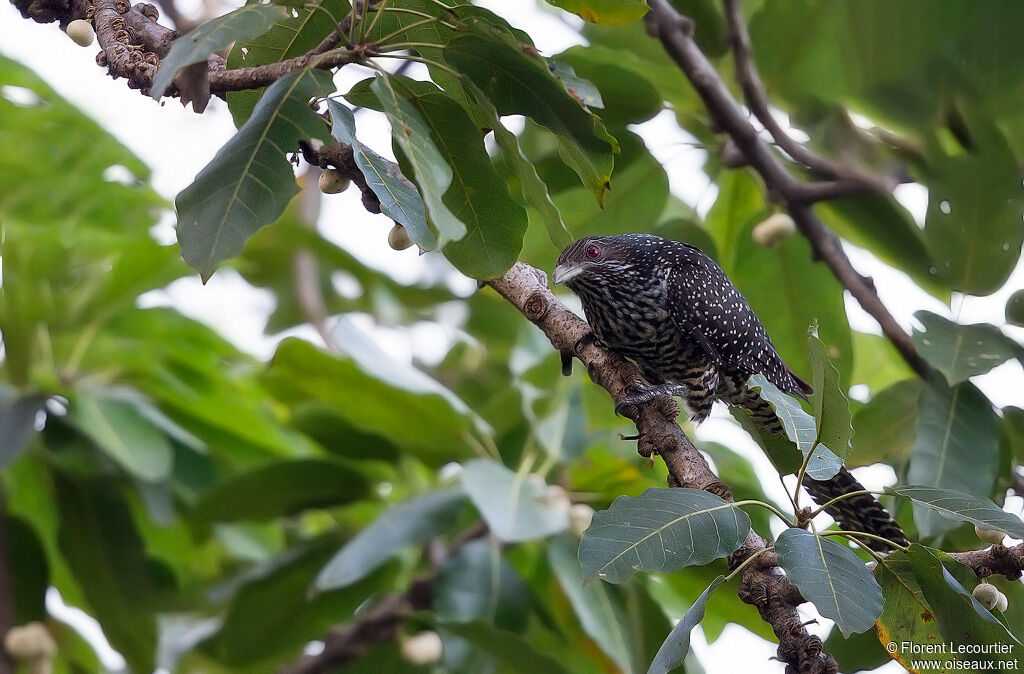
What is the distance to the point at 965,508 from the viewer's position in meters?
1.92

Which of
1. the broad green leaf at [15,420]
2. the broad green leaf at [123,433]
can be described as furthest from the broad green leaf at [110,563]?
the broad green leaf at [15,420]

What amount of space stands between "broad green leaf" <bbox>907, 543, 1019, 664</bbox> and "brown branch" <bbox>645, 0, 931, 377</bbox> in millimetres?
1295

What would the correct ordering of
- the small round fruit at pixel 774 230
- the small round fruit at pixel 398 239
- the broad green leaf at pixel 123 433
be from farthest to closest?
the small round fruit at pixel 774 230 → the broad green leaf at pixel 123 433 → the small round fruit at pixel 398 239

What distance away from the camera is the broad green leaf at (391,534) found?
10.5 ft

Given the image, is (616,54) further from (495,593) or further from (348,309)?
(348,309)

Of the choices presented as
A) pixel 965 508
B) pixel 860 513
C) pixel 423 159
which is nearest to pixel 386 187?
pixel 423 159

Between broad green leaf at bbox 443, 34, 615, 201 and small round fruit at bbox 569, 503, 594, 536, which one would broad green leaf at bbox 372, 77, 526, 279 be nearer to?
broad green leaf at bbox 443, 34, 615, 201

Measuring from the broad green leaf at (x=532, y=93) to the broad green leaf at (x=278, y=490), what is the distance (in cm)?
203

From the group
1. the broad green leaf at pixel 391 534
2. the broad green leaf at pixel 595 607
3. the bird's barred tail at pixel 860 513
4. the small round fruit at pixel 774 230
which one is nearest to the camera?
the bird's barred tail at pixel 860 513

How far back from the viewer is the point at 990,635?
1.86 metres

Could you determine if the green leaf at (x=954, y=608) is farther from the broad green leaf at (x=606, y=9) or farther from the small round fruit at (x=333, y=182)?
the small round fruit at (x=333, y=182)

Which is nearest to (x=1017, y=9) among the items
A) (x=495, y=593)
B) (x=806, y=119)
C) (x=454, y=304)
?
(x=806, y=119)

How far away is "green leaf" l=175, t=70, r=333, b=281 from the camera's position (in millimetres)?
1827

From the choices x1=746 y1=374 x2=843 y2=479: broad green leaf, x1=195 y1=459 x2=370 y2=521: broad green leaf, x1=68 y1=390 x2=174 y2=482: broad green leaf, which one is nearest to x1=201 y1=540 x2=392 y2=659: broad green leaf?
x1=195 y1=459 x2=370 y2=521: broad green leaf
